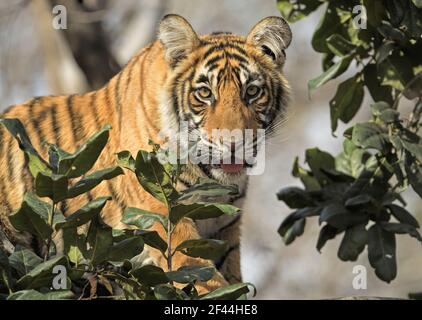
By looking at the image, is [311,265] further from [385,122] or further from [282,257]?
[385,122]

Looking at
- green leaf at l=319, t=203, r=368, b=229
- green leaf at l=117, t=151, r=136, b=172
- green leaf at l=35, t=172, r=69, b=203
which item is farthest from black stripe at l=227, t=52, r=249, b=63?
green leaf at l=35, t=172, r=69, b=203

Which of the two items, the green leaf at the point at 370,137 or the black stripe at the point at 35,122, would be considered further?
the black stripe at the point at 35,122

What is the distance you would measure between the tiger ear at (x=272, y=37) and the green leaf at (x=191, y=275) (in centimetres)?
190

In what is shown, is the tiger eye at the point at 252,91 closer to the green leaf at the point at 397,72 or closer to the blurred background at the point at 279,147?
the green leaf at the point at 397,72

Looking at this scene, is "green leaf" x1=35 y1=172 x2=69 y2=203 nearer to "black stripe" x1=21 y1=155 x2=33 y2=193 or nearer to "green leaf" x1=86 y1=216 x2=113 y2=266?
"green leaf" x1=86 y1=216 x2=113 y2=266

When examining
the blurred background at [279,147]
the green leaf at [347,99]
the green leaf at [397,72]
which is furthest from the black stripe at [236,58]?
the blurred background at [279,147]

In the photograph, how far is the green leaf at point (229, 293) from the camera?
2129 millimetres

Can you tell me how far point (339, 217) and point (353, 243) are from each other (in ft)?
0.40

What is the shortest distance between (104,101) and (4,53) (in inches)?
166

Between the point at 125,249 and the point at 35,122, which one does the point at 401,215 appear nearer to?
the point at 35,122

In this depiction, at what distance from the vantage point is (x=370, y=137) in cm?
363

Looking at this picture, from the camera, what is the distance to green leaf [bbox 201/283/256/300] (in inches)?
83.8

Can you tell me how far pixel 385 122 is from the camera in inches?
145

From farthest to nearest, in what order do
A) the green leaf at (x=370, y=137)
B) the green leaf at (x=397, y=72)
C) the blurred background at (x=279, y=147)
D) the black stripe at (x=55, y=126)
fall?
1. the blurred background at (x=279, y=147)
2. the black stripe at (x=55, y=126)
3. the green leaf at (x=397, y=72)
4. the green leaf at (x=370, y=137)
